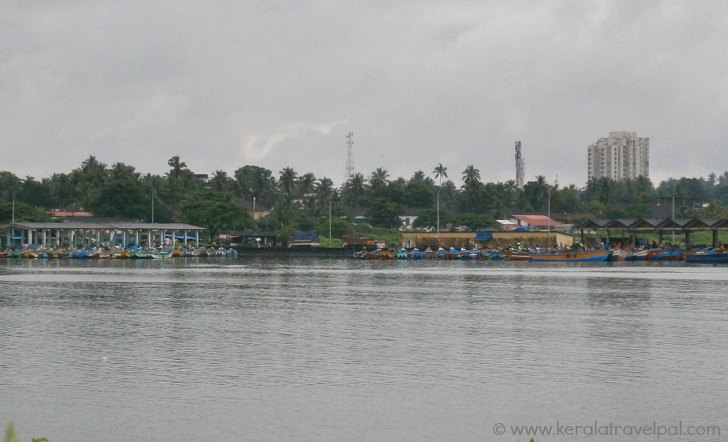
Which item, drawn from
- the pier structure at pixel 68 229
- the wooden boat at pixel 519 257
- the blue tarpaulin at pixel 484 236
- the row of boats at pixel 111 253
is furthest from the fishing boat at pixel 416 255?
the pier structure at pixel 68 229

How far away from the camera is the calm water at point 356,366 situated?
98.1ft

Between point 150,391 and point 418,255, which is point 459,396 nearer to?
point 150,391

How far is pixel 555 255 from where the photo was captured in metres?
161

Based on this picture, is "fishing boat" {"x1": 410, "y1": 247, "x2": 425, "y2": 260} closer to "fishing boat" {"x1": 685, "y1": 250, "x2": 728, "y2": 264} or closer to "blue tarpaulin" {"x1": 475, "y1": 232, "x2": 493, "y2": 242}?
"blue tarpaulin" {"x1": 475, "y1": 232, "x2": 493, "y2": 242}

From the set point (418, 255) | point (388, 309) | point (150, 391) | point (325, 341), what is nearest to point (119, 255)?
point (418, 255)

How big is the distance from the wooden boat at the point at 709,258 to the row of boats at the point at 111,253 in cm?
7334

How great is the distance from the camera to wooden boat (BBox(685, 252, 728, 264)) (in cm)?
14962

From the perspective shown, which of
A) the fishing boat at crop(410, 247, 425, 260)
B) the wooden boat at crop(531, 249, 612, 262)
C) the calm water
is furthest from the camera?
the fishing boat at crop(410, 247, 425, 260)

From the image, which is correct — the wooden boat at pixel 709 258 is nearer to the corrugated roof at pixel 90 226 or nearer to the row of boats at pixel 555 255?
the row of boats at pixel 555 255

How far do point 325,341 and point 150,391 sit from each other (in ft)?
46.1

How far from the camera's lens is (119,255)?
583 feet

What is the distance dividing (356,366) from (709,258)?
121 metres

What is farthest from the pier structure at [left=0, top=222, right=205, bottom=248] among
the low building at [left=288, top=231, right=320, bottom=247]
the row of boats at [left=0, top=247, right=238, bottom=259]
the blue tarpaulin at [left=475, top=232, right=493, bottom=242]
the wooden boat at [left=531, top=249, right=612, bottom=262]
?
the wooden boat at [left=531, top=249, right=612, bottom=262]

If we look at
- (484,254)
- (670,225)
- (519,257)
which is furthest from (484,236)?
(670,225)
